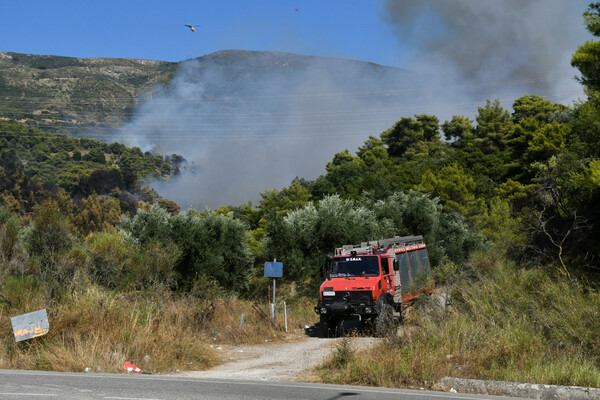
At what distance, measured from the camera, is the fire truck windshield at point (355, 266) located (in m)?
17.5

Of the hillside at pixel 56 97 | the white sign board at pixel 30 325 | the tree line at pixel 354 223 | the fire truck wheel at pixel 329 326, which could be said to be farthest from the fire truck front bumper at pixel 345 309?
the hillside at pixel 56 97

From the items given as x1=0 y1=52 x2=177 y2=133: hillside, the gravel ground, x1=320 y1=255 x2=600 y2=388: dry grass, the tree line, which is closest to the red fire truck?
the gravel ground

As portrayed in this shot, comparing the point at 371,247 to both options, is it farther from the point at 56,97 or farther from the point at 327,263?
the point at 56,97

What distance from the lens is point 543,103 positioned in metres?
82.3

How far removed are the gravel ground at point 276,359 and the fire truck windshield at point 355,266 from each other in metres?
2.27

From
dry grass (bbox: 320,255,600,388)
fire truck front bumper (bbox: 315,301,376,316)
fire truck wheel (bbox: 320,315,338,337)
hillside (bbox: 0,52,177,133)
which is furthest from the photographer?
hillside (bbox: 0,52,177,133)

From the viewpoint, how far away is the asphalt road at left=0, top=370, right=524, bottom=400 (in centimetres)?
812

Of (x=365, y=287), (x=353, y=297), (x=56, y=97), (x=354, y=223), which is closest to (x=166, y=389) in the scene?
(x=353, y=297)

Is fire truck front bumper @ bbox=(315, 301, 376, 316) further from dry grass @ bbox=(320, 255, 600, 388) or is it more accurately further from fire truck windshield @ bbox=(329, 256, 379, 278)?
dry grass @ bbox=(320, 255, 600, 388)

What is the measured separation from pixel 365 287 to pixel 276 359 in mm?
4244

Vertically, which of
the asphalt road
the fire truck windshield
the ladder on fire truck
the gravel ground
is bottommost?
the gravel ground

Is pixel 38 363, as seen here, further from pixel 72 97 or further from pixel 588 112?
pixel 72 97

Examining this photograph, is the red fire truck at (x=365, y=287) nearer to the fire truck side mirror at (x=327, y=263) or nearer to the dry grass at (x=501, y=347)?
the fire truck side mirror at (x=327, y=263)

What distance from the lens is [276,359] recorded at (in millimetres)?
13266
